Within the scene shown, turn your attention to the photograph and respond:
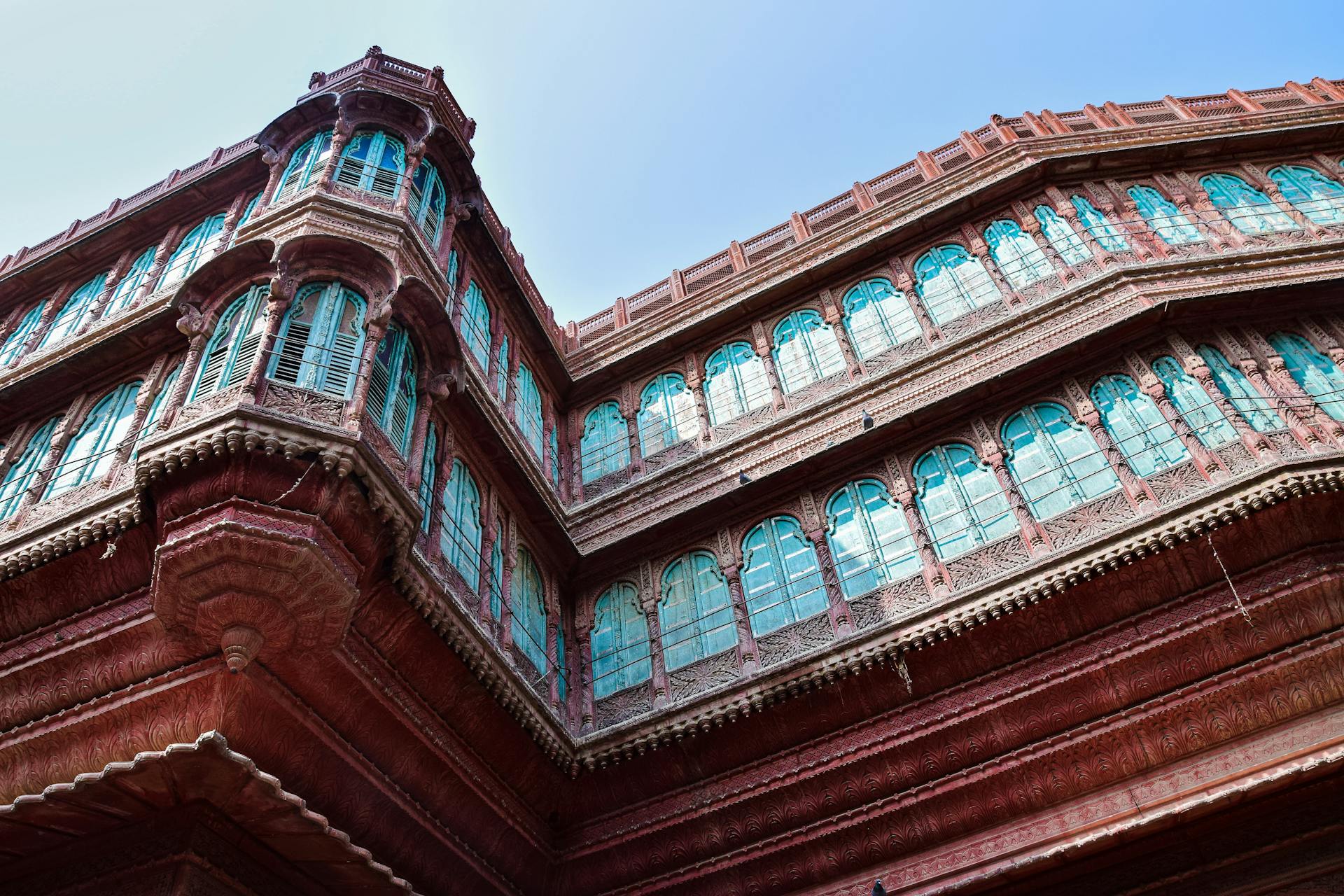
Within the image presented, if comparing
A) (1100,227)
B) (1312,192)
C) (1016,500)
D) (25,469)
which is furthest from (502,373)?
(1312,192)

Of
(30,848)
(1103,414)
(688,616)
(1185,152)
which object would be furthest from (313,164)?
(1185,152)

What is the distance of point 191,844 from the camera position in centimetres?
616

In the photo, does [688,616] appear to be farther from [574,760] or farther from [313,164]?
[313,164]

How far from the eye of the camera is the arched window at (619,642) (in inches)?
384

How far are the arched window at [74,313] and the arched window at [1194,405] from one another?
11245mm

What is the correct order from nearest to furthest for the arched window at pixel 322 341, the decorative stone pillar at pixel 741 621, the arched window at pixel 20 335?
the arched window at pixel 322 341
the decorative stone pillar at pixel 741 621
the arched window at pixel 20 335

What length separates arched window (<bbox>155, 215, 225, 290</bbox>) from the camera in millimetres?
10707

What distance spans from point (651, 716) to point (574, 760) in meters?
0.82

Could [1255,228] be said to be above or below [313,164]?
below

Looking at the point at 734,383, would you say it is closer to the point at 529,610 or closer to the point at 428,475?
the point at 529,610

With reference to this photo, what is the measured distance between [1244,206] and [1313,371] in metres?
3.12

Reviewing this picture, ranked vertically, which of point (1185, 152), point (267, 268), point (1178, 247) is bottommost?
point (267, 268)

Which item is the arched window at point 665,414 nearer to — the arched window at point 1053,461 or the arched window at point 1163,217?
the arched window at point 1053,461

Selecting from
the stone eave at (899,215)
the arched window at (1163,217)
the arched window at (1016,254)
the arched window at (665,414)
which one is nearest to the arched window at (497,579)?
the arched window at (665,414)
